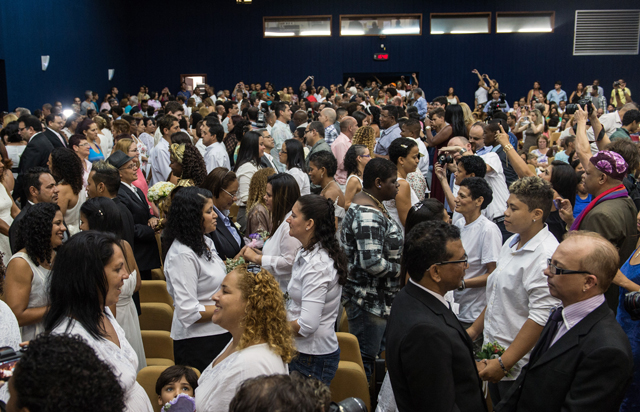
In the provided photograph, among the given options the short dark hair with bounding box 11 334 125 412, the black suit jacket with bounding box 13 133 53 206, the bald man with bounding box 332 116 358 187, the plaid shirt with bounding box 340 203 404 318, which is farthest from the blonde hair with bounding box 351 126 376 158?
the short dark hair with bounding box 11 334 125 412

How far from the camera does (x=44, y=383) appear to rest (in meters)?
1.21

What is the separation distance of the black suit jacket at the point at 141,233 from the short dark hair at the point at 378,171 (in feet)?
5.34

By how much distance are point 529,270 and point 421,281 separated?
2.02 feet

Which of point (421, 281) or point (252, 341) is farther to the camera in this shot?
point (421, 281)

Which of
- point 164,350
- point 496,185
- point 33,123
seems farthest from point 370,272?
point 33,123

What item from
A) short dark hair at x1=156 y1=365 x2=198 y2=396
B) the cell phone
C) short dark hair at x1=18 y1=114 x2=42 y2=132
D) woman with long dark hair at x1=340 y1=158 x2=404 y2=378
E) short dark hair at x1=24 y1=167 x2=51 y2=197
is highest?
short dark hair at x1=18 y1=114 x2=42 y2=132

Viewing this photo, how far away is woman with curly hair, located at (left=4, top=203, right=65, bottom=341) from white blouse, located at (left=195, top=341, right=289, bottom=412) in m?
1.01

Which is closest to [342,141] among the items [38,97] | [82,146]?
[82,146]

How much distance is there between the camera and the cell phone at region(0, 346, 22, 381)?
149 cm

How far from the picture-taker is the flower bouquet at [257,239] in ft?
10.7

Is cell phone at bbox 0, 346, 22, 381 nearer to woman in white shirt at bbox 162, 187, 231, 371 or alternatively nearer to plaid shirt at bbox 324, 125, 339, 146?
woman in white shirt at bbox 162, 187, 231, 371

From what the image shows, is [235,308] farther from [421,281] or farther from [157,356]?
[157,356]

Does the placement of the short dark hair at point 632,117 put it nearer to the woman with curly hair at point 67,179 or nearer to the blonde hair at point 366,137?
the blonde hair at point 366,137

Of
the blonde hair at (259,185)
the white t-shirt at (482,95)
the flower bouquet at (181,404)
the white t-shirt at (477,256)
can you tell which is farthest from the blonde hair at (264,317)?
the white t-shirt at (482,95)
